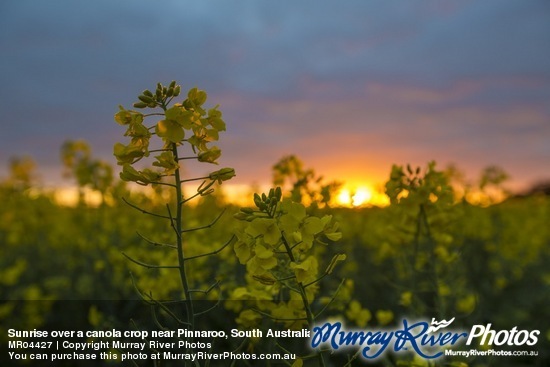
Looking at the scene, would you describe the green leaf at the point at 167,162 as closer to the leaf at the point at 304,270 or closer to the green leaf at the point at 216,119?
the green leaf at the point at 216,119

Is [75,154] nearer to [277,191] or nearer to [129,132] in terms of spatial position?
[129,132]

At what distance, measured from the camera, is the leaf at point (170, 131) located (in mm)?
2000

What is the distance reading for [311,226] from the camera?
1.91m

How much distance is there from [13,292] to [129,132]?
5.80 meters

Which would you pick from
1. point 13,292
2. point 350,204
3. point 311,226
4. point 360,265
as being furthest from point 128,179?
point 360,265

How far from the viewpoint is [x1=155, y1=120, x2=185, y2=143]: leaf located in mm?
2000

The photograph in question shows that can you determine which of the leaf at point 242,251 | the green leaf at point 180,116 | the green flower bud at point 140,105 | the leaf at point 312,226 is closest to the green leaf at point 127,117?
the green flower bud at point 140,105

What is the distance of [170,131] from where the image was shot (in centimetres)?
201

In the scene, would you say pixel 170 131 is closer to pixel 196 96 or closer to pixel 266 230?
pixel 196 96
